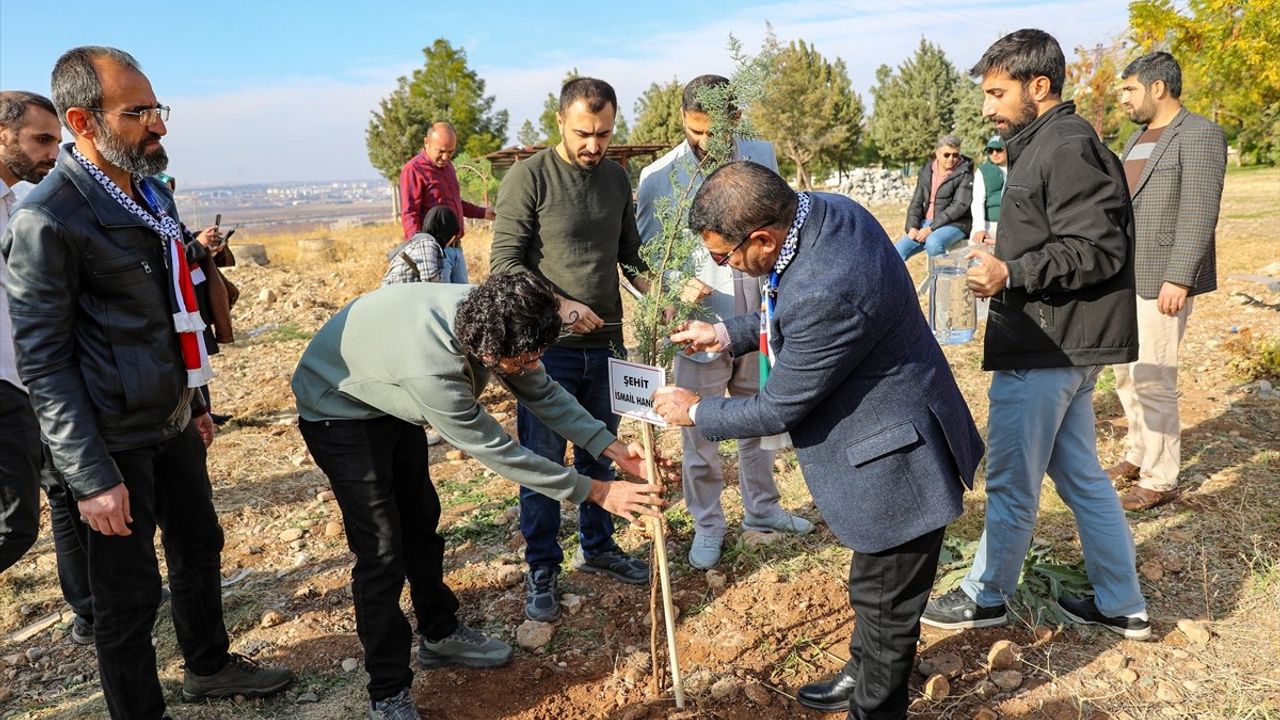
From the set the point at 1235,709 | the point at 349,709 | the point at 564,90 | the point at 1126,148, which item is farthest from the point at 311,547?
the point at 1126,148

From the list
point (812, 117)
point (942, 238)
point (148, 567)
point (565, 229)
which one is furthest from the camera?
point (812, 117)

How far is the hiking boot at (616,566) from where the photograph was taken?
3902 mm

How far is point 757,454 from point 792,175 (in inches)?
1608

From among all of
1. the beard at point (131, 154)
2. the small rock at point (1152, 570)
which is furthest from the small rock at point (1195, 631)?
the beard at point (131, 154)

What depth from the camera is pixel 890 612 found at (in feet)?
8.23

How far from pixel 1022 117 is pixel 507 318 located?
205cm

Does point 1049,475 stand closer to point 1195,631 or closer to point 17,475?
point 1195,631

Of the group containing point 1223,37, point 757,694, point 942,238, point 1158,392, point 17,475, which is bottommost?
point 757,694

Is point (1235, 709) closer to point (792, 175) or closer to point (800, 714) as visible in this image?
point (800, 714)

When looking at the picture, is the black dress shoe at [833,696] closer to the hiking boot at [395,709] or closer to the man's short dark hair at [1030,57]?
the hiking boot at [395,709]

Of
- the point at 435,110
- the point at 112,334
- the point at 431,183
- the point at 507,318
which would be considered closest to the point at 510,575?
the point at 507,318

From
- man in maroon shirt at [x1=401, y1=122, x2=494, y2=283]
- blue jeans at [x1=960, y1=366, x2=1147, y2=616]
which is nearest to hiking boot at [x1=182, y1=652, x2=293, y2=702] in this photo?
blue jeans at [x1=960, y1=366, x2=1147, y2=616]

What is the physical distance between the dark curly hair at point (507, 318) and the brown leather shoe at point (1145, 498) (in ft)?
11.4

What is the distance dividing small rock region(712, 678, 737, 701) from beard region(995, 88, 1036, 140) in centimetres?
235
